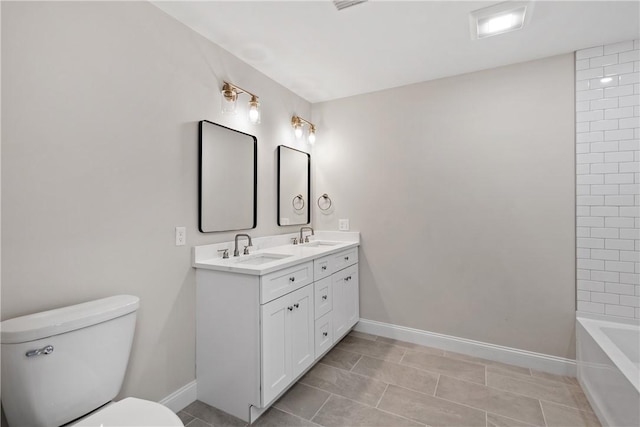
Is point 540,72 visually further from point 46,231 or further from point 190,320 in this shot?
point 46,231

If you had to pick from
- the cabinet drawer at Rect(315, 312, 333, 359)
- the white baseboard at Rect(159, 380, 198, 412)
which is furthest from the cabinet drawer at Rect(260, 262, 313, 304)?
the white baseboard at Rect(159, 380, 198, 412)

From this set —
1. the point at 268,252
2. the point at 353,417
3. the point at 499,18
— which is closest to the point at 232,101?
the point at 268,252

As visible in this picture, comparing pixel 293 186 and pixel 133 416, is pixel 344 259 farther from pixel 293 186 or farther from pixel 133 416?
pixel 133 416

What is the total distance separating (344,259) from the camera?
2.67m

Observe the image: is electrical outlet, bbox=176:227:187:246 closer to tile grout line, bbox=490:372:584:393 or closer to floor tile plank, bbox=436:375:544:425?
floor tile plank, bbox=436:375:544:425

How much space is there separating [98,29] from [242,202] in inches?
50.2

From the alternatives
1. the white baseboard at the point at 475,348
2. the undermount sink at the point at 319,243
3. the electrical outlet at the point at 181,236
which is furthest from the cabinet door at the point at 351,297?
the electrical outlet at the point at 181,236

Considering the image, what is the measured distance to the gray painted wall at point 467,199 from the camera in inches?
88.1

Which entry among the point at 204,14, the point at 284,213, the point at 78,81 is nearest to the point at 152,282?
the point at 78,81

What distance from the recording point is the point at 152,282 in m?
1.68

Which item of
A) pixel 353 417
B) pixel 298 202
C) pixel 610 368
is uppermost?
pixel 298 202

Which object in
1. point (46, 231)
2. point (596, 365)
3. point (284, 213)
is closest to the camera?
point (46, 231)

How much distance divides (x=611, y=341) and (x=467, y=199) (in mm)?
1284

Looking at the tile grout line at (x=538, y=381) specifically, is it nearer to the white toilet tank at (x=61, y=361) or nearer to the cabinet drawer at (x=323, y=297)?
the cabinet drawer at (x=323, y=297)
